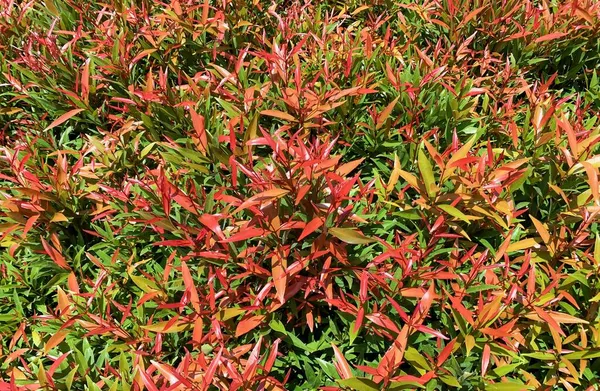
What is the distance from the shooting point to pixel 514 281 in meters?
1.65

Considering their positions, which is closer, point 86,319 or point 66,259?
point 86,319

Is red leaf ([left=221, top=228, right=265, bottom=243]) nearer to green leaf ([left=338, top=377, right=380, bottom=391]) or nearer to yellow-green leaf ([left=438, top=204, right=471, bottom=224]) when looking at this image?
green leaf ([left=338, top=377, right=380, bottom=391])

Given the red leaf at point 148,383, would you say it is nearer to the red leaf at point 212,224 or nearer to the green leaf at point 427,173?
the red leaf at point 212,224

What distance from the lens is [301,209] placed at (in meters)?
1.59

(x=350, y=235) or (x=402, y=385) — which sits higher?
(x=350, y=235)

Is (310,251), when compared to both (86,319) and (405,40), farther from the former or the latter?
(405,40)

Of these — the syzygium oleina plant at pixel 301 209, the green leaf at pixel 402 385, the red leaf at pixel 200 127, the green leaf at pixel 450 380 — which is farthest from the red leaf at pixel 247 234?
the green leaf at pixel 450 380

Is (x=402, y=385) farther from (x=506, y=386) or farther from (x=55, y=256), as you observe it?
(x=55, y=256)

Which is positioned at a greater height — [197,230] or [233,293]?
[197,230]

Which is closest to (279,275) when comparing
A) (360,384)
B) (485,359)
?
(360,384)

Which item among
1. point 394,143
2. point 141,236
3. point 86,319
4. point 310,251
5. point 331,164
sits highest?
point 331,164

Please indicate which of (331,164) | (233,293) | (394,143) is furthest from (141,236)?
(394,143)

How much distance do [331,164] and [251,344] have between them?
0.66 m

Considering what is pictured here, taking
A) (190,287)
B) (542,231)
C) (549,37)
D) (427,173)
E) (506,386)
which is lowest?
Result: (506,386)
